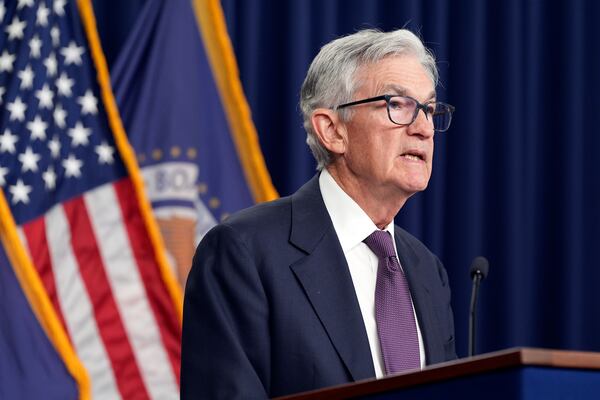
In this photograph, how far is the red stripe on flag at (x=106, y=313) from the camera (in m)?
3.47

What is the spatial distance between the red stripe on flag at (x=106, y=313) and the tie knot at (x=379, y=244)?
4.63 feet

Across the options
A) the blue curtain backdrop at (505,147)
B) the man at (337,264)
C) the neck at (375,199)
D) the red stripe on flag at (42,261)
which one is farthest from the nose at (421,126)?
the blue curtain backdrop at (505,147)

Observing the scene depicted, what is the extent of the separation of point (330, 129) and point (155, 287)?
1.32 meters

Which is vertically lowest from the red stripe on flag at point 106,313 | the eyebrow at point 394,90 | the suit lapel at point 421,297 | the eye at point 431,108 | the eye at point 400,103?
the red stripe on flag at point 106,313

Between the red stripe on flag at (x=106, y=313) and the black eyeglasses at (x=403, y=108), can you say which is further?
the red stripe on flag at (x=106, y=313)

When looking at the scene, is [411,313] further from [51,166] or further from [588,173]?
[588,173]

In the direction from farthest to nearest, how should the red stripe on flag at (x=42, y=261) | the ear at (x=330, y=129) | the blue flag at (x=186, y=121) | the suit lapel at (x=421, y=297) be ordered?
the blue flag at (x=186, y=121) < the red stripe on flag at (x=42, y=261) < the ear at (x=330, y=129) < the suit lapel at (x=421, y=297)

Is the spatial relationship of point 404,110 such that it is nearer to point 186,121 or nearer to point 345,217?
point 345,217

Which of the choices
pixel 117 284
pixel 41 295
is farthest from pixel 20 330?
→ pixel 117 284

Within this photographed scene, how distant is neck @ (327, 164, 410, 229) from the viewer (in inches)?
92.4

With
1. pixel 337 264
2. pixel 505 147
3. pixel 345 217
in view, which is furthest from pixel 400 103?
pixel 505 147

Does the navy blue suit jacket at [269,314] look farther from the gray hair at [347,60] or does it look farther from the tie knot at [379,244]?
the gray hair at [347,60]

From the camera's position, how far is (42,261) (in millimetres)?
3438

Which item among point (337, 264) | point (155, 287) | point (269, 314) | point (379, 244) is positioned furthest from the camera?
point (155, 287)
